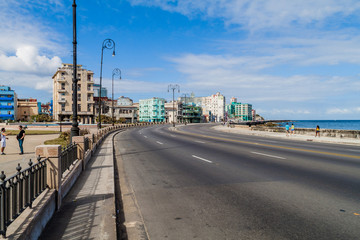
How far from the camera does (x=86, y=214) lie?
17.2ft

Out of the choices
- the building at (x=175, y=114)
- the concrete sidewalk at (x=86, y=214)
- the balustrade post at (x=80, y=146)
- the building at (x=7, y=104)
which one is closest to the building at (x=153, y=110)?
the building at (x=175, y=114)

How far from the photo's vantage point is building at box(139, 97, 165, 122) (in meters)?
133

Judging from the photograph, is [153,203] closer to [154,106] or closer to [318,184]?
[318,184]

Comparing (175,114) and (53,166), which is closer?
(53,166)

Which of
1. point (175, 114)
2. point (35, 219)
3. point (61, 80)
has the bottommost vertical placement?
point (35, 219)

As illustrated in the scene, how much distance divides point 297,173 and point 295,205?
3.62 m

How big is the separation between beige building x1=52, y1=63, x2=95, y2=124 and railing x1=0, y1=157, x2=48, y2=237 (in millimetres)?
81850

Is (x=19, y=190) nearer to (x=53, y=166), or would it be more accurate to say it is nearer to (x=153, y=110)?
(x=53, y=166)

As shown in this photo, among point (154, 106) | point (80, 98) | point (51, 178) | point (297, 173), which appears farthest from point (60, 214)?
point (154, 106)

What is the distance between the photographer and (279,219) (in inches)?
194

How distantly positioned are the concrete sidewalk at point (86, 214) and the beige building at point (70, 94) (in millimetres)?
80048

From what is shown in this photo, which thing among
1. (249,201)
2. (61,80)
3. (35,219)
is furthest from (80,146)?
(61,80)

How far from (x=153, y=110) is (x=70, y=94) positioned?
56.5 meters

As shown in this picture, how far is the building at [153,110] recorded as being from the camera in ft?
436
